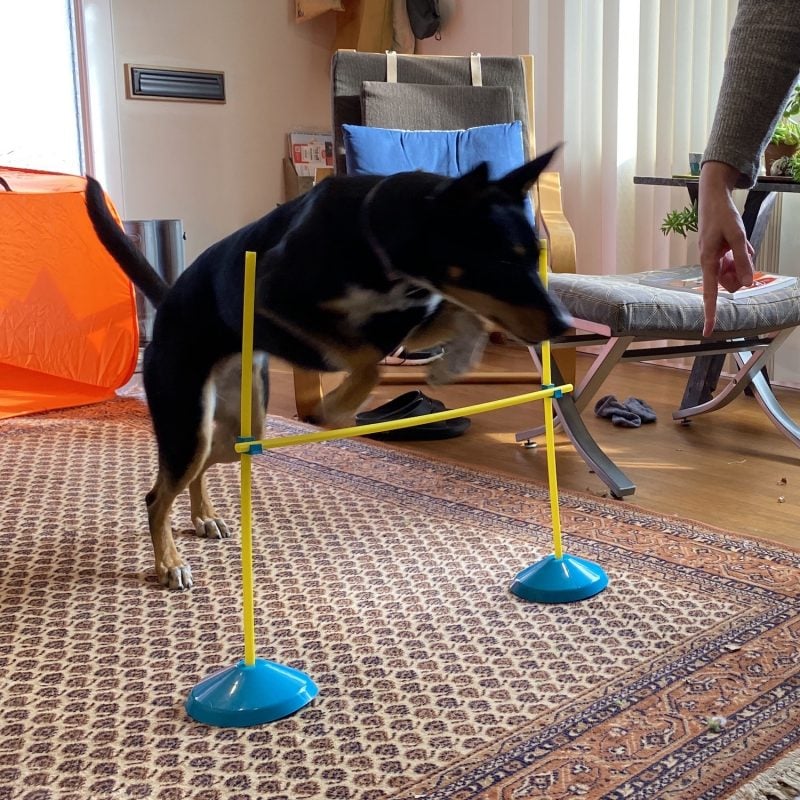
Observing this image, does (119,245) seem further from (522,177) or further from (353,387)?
(522,177)

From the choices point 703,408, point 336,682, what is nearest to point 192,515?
point 336,682

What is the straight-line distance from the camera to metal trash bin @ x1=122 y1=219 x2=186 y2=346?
13.4ft

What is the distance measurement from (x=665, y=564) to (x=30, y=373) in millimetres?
2296

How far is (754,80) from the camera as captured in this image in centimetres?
93

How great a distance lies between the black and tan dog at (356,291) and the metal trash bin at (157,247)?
8.31 feet

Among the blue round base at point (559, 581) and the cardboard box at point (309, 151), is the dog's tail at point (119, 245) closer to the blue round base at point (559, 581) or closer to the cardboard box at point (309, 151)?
the blue round base at point (559, 581)

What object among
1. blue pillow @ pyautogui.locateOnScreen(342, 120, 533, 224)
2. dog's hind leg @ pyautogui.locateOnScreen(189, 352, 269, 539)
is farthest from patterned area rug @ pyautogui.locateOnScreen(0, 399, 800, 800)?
blue pillow @ pyautogui.locateOnScreen(342, 120, 533, 224)

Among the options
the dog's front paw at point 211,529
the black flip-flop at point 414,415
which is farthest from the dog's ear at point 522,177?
the black flip-flop at point 414,415

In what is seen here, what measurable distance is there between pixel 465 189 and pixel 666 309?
1060 millimetres

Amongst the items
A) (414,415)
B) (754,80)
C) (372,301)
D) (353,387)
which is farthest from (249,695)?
(414,415)

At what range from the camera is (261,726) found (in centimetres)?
130

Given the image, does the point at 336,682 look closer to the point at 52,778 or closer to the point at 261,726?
the point at 261,726

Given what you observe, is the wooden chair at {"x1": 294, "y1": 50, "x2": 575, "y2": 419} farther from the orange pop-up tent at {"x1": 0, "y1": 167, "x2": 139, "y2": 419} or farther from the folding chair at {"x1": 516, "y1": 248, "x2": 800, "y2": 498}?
the orange pop-up tent at {"x1": 0, "y1": 167, "x2": 139, "y2": 419}

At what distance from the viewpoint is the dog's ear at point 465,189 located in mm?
1220
